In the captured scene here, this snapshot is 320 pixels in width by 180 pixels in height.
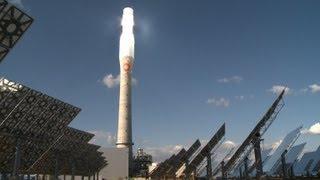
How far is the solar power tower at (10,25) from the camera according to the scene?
25875mm

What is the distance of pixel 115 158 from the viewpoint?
111062 millimetres

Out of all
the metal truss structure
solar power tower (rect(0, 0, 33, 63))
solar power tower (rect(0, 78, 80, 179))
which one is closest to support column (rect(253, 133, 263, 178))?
the metal truss structure

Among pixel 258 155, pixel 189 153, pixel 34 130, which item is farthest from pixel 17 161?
pixel 189 153

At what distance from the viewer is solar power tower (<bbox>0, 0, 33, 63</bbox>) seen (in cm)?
2588

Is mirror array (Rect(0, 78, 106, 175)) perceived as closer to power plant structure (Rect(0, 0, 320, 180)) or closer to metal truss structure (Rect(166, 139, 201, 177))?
power plant structure (Rect(0, 0, 320, 180))

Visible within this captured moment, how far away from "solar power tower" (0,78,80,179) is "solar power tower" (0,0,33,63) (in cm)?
1433

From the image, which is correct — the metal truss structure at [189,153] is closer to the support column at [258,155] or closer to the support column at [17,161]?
the support column at [258,155]

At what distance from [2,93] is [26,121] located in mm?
8365

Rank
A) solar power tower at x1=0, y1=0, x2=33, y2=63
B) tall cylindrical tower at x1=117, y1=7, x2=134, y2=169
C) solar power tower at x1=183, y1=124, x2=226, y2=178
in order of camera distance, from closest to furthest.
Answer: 1. solar power tower at x1=0, y1=0, x2=33, y2=63
2. solar power tower at x1=183, y1=124, x2=226, y2=178
3. tall cylindrical tower at x1=117, y1=7, x2=134, y2=169

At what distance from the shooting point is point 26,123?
48906 mm

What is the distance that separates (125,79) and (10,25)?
294ft

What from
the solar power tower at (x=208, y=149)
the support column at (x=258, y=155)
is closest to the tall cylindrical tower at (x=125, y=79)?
the solar power tower at (x=208, y=149)

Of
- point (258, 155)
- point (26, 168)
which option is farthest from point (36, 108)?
point (258, 155)

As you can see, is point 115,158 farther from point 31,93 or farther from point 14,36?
point 14,36
